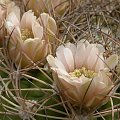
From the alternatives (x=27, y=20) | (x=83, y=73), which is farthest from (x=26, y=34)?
(x=83, y=73)

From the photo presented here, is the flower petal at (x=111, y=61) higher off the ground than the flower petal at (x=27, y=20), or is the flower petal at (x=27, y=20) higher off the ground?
the flower petal at (x=27, y=20)

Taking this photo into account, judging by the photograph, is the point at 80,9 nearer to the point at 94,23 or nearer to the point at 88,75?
the point at 94,23

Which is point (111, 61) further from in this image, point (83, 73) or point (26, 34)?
point (26, 34)

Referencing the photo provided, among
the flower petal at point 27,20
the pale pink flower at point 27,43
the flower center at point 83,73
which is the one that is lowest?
the flower center at point 83,73

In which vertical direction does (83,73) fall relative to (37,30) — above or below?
below

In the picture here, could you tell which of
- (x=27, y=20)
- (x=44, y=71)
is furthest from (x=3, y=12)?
(x=44, y=71)

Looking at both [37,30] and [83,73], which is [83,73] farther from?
[37,30]

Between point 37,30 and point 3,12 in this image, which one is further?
point 3,12

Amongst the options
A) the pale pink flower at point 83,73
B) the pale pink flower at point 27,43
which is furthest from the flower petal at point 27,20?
the pale pink flower at point 83,73

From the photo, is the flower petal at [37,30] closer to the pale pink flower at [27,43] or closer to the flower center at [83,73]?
the pale pink flower at [27,43]
